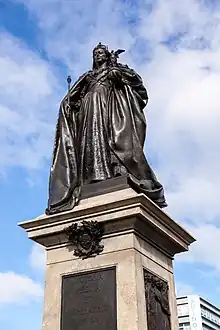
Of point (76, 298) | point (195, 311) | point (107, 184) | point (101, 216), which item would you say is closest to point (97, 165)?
point (107, 184)

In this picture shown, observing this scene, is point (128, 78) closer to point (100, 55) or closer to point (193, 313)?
point (100, 55)

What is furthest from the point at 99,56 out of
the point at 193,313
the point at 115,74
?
the point at 193,313

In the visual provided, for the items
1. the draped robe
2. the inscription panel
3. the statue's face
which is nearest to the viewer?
the inscription panel

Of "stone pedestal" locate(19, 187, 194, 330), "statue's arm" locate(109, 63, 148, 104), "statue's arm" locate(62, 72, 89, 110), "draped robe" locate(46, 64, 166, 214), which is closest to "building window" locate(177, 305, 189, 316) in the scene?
"statue's arm" locate(109, 63, 148, 104)

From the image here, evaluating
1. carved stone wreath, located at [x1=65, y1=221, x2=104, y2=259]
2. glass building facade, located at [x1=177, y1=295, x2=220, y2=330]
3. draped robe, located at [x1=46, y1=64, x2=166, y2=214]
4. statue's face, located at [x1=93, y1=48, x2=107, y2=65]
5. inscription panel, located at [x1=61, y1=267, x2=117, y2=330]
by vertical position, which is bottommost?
inscription panel, located at [x1=61, y1=267, x2=117, y2=330]

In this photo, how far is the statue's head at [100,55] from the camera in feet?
37.0

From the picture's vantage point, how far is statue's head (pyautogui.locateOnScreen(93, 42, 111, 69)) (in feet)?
37.0

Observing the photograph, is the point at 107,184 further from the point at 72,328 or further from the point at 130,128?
the point at 72,328

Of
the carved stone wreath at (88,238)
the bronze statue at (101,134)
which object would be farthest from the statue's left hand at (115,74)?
the carved stone wreath at (88,238)

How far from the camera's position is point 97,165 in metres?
9.79

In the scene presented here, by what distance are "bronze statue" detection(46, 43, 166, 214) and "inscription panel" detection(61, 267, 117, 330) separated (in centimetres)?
134

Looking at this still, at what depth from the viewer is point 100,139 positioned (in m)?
10.1

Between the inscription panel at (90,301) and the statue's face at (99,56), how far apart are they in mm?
4726

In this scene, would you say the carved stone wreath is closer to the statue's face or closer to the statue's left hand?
the statue's left hand
